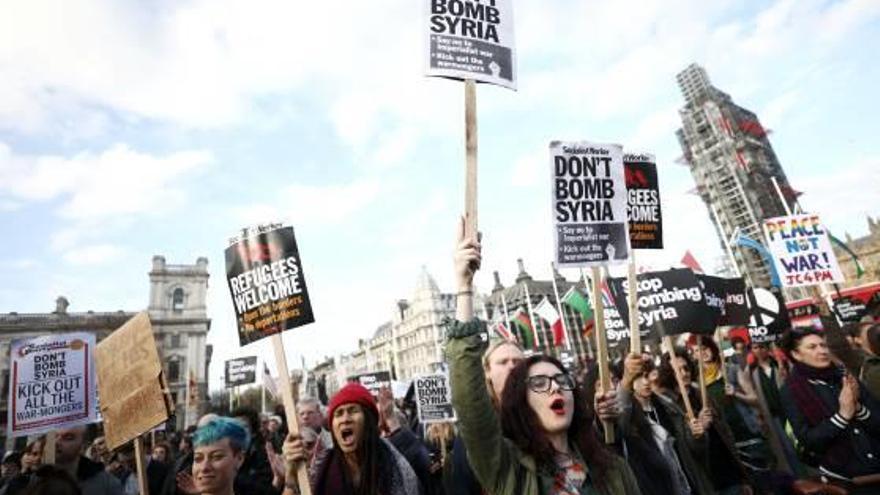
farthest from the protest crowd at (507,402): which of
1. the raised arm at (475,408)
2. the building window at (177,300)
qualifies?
the building window at (177,300)

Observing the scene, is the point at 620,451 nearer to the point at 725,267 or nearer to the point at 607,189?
the point at 607,189

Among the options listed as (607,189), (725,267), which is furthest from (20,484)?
(725,267)

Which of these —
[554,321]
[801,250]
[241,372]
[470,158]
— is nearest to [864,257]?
[554,321]

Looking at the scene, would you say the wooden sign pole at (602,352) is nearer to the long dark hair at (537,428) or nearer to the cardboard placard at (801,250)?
the long dark hair at (537,428)

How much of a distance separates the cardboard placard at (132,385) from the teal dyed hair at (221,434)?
734 mm

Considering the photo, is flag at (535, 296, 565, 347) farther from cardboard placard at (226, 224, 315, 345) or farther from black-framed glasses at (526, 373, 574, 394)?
black-framed glasses at (526, 373, 574, 394)

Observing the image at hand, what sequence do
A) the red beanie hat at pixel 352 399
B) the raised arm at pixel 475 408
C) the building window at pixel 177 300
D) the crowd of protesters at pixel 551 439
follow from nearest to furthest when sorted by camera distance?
1. the raised arm at pixel 475 408
2. the crowd of protesters at pixel 551 439
3. the red beanie hat at pixel 352 399
4. the building window at pixel 177 300

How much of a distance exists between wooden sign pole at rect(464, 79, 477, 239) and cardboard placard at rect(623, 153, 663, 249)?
2.08 metres

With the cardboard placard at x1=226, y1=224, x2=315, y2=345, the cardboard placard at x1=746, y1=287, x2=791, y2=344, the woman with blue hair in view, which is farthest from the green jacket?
the cardboard placard at x1=746, y1=287, x2=791, y2=344

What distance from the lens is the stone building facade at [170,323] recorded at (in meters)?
48.7

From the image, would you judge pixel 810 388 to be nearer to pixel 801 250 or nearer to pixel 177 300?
pixel 801 250

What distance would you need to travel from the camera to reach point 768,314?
1152cm

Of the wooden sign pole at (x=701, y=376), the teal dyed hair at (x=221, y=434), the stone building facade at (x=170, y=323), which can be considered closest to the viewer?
the teal dyed hair at (x=221, y=434)

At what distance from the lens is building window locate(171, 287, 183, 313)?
56.7 meters
